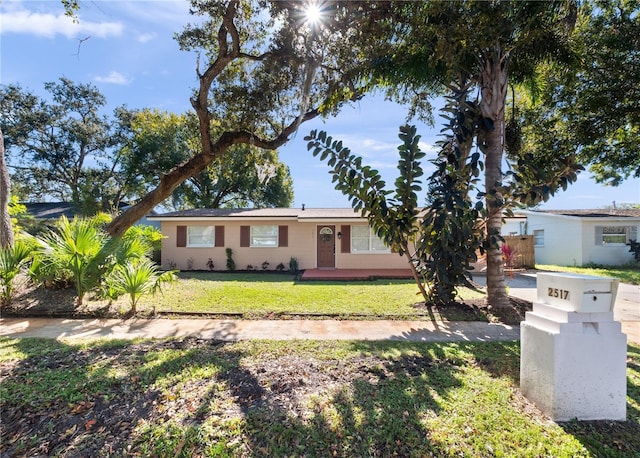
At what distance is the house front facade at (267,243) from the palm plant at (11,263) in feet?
25.2

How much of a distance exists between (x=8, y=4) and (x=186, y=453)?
8.81 meters

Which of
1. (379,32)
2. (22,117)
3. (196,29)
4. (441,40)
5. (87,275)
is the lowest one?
(87,275)

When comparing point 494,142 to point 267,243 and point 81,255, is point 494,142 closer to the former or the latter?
point 81,255

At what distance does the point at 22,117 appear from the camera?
2138cm

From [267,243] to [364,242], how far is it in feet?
15.2

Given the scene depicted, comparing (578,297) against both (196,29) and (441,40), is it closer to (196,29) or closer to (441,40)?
(441,40)

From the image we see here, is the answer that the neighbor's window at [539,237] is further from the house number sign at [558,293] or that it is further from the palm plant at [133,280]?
the palm plant at [133,280]

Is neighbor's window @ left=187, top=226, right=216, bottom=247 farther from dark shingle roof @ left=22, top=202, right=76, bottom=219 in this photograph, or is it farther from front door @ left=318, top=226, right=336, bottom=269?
dark shingle roof @ left=22, top=202, right=76, bottom=219

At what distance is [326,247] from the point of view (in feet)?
48.9

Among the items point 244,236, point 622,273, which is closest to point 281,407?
point 244,236

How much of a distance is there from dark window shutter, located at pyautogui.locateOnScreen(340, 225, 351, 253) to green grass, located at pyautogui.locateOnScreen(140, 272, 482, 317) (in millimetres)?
3355

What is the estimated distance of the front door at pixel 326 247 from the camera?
584 inches

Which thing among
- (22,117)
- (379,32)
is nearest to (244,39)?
(379,32)

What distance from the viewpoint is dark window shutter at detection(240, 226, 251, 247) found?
14.7 m
